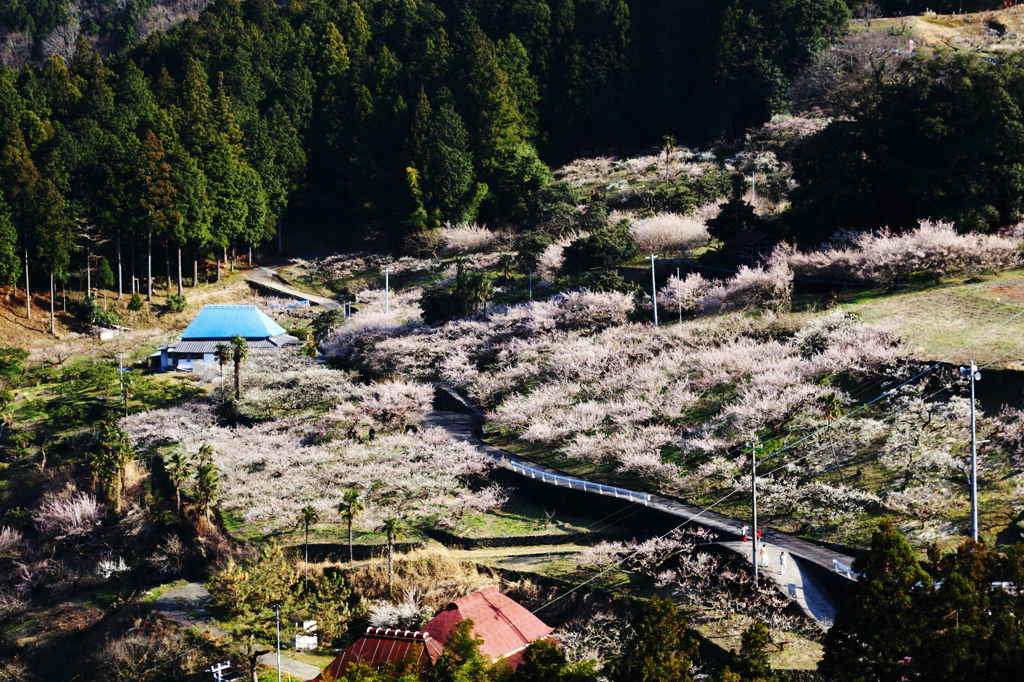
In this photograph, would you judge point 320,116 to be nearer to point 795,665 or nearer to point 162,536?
point 162,536

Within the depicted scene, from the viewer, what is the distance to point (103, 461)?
118 feet

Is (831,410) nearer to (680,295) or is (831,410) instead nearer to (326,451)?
(680,295)

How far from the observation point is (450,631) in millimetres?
21938

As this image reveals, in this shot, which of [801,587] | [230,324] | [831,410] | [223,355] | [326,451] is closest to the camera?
[801,587]

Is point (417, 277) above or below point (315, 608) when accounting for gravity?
above

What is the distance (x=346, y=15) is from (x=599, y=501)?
2227 inches

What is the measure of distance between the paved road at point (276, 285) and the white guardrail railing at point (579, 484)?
1063 inches

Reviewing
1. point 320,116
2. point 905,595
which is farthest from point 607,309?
point 320,116

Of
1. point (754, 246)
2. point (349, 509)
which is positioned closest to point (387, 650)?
point (349, 509)

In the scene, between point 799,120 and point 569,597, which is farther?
point 799,120

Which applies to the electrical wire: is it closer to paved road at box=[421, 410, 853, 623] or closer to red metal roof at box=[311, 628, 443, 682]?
paved road at box=[421, 410, 853, 623]

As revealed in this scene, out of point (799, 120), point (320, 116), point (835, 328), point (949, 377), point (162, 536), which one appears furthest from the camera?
point (320, 116)

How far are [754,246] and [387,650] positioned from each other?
2711cm

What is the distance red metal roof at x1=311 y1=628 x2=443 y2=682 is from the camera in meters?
22.3
